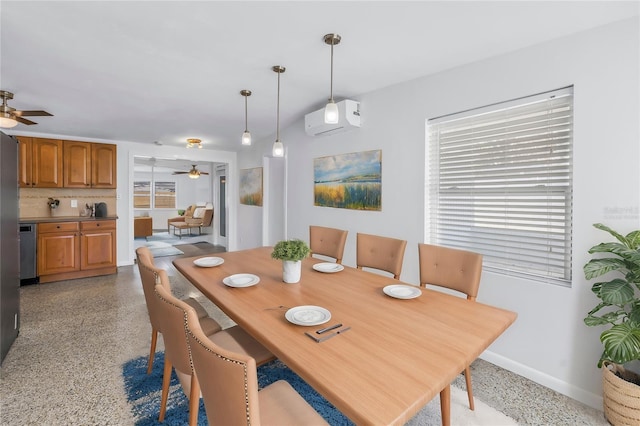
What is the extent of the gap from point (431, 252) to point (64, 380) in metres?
2.76

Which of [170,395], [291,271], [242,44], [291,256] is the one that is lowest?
[170,395]

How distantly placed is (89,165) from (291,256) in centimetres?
510

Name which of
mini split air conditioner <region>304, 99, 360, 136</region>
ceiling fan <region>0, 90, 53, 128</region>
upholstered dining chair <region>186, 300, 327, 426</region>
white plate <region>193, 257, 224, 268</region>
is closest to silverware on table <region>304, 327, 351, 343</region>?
upholstered dining chair <region>186, 300, 327, 426</region>

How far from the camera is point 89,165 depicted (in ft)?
16.8

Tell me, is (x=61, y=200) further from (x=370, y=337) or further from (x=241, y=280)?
(x=370, y=337)

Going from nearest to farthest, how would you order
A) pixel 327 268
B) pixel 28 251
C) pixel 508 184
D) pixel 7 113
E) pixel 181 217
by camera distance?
1. pixel 327 268
2. pixel 508 184
3. pixel 7 113
4. pixel 28 251
5. pixel 181 217

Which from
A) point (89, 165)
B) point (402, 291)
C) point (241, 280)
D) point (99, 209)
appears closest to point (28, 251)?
point (99, 209)

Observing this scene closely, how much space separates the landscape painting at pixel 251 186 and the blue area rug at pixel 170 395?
3.78 metres

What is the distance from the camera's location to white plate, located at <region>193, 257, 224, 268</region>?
2.25 m

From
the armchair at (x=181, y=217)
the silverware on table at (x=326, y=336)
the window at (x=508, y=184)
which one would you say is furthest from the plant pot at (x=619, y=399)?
the armchair at (x=181, y=217)

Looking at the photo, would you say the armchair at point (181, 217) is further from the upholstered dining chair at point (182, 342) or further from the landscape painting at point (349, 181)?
the upholstered dining chair at point (182, 342)

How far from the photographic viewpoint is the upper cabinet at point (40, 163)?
457 centimetres

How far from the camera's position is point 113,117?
4.00m

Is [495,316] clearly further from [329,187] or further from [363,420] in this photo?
[329,187]
